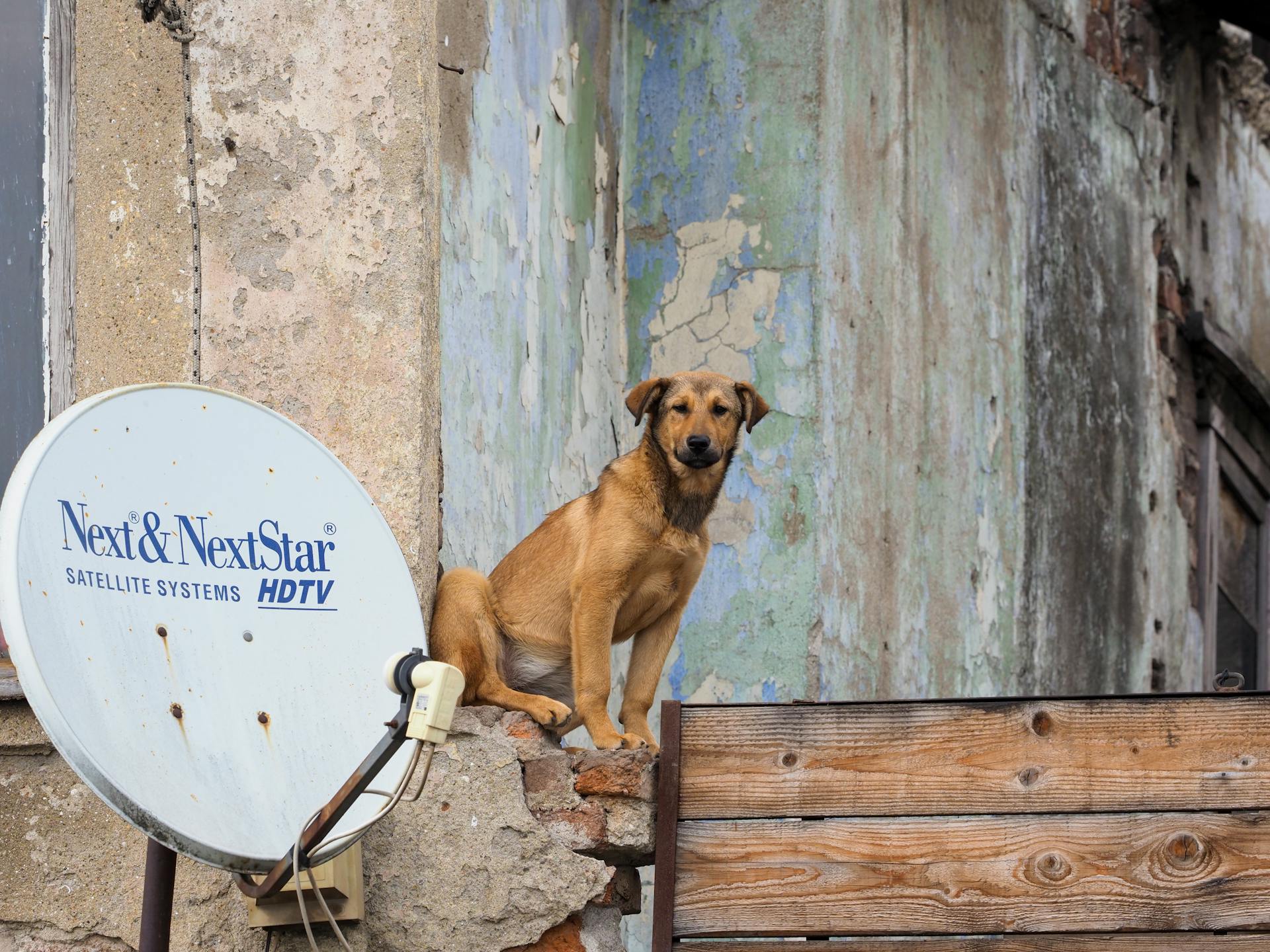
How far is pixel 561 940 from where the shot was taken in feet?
14.1

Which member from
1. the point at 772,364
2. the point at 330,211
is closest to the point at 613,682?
the point at 772,364

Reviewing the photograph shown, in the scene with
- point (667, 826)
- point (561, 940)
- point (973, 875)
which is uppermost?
point (667, 826)

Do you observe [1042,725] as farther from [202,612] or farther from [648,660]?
[202,612]

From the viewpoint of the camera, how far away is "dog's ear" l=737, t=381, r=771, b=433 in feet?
15.8

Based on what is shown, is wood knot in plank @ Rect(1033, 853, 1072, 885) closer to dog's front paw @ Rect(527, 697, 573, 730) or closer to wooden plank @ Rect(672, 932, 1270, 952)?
wooden plank @ Rect(672, 932, 1270, 952)

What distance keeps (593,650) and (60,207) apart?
201 centimetres

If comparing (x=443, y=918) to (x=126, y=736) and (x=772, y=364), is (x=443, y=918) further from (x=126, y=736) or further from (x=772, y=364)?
(x=772, y=364)

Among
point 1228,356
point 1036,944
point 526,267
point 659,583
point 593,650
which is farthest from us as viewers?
point 1228,356

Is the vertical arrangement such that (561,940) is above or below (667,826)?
below

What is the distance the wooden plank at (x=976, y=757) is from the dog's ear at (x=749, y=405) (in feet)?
3.26

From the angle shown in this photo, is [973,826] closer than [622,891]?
Yes

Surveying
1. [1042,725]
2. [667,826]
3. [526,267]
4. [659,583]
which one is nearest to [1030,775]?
[1042,725]

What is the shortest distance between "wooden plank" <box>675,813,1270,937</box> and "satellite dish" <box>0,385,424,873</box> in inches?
36.6

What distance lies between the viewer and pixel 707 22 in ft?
20.9
